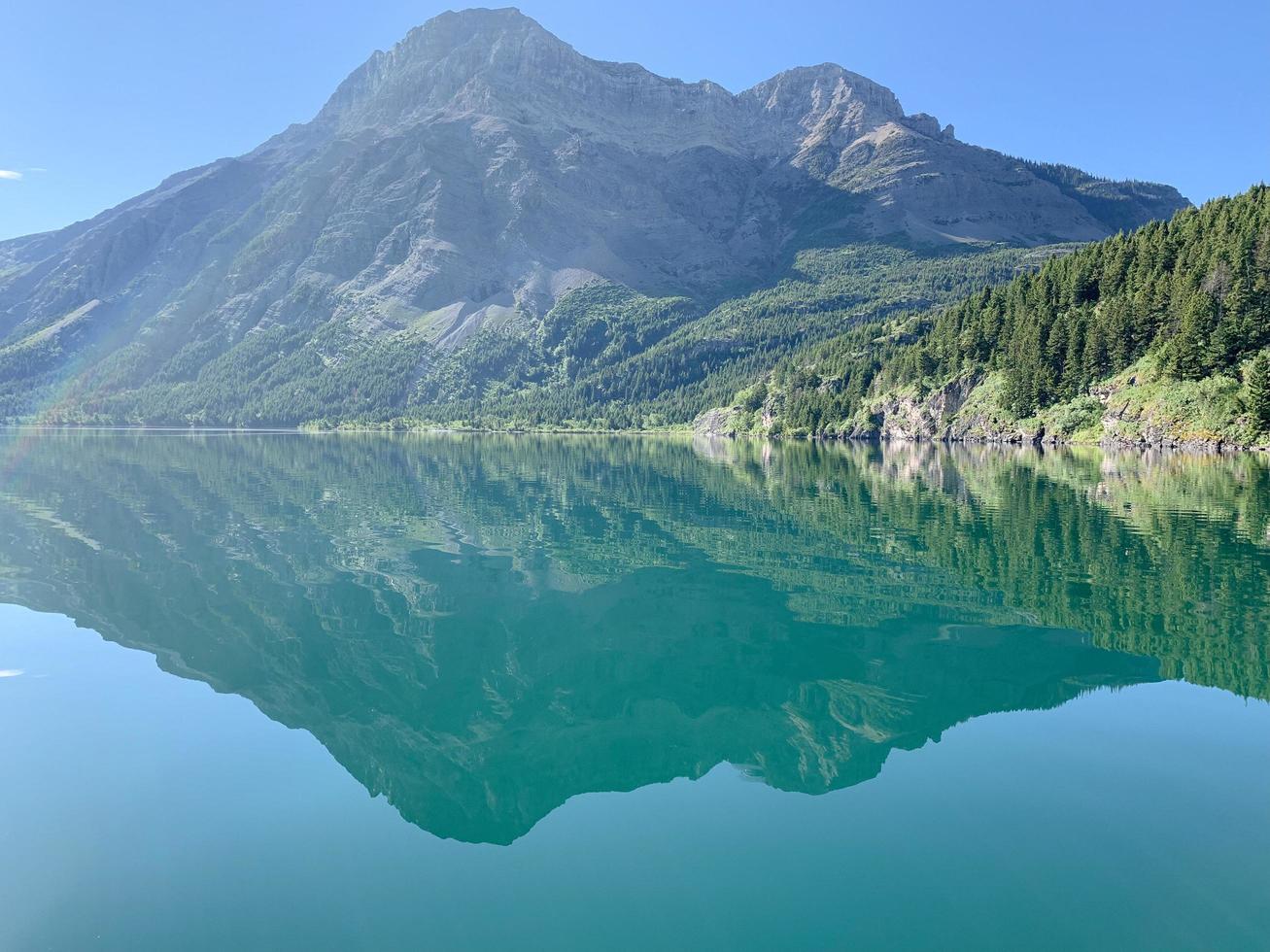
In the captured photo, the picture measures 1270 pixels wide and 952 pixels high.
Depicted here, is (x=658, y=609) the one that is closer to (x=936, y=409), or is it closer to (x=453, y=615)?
(x=453, y=615)

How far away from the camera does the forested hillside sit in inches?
3711

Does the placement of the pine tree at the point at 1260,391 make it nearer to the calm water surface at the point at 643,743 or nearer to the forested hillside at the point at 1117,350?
the forested hillside at the point at 1117,350

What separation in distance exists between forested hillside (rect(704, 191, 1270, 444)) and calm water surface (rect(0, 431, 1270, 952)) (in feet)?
222

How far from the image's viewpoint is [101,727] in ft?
62.5

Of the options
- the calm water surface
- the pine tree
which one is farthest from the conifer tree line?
the calm water surface

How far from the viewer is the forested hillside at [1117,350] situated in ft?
309

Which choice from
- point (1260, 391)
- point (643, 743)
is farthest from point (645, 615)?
point (1260, 391)

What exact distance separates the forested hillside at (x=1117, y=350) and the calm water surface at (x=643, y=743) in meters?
67.7

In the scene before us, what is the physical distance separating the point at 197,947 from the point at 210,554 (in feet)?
110

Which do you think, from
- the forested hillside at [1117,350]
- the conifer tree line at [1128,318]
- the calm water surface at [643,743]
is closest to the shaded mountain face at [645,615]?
the calm water surface at [643,743]

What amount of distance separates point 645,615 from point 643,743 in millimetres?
10923

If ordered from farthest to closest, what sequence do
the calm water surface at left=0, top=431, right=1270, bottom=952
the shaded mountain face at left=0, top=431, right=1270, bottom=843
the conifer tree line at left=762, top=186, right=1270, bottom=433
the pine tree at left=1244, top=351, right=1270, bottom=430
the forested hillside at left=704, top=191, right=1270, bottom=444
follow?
the conifer tree line at left=762, top=186, right=1270, bottom=433
the forested hillside at left=704, top=191, right=1270, bottom=444
the pine tree at left=1244, top=351, right=1270, bottom=430
the shaded mountain face at left=0, top=431, right=1270, bottom=843
the calm water surface at left=0, top=431, right=1270, bottom=952

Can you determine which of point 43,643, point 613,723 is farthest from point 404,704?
point 43,643

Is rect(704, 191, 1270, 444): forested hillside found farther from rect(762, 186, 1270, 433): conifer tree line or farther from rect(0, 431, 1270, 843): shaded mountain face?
rect(0, 431, 1270, 843): shaded mountain face
